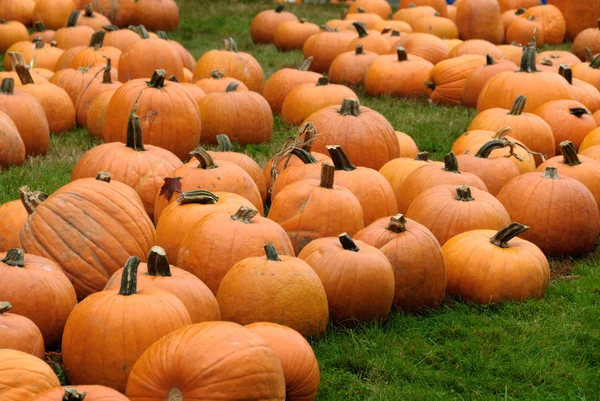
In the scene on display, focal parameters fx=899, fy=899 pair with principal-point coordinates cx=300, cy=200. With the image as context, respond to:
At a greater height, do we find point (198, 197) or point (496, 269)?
point (198, 197)

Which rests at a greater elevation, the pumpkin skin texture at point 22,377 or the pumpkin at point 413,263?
the pumpkin skin texture at point 22,377

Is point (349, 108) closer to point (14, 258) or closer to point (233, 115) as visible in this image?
point (233, 115)

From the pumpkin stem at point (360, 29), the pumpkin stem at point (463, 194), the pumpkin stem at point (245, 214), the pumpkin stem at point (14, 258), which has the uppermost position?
the pumpkin stem at point (245, 214)

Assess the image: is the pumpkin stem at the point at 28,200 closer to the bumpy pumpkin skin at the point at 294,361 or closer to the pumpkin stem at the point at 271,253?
the pumpkin stem at the point at 271,253

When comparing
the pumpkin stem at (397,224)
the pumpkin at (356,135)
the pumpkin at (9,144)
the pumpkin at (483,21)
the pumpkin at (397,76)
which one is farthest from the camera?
the pumpkin at (483,21)

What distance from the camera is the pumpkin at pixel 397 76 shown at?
926 centimetres

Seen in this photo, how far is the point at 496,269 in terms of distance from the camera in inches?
178

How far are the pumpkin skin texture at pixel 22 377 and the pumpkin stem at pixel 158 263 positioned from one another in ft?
2.63

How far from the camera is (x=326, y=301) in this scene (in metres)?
3.99

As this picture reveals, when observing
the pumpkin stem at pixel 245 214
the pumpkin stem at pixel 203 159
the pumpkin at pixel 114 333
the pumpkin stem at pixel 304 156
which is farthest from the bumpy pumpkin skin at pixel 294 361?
the pumpkin stem at pixel 304 156

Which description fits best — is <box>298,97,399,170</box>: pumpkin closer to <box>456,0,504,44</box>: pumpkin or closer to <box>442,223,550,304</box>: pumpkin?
<box>442,223,550,304</box>: pumpkin

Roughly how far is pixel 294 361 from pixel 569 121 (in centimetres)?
442

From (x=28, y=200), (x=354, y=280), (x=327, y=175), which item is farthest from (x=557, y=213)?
(x=28, y=200)

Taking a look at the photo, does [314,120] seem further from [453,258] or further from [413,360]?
[413,360]
